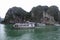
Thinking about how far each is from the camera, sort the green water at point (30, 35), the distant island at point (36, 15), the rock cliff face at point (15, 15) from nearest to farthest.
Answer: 1. the green water at point (30, 35)
2. the distant island at point (36, 15)
3. the rock cliff face at point (15, 15)

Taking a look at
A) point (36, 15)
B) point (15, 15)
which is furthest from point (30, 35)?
point (15, 15)

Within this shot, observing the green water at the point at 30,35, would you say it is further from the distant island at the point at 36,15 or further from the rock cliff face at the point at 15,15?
the rock cliff face at the point at 15,15

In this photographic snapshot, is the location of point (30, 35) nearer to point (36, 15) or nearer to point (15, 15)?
point (36, 15)

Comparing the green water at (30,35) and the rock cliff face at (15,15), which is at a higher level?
the rock cliff face at (15,15)

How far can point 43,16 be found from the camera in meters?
110

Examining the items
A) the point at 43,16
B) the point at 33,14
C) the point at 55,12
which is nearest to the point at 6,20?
the point at 33,14

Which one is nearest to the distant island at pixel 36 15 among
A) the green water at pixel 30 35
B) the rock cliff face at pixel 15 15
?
the rock cliff face at pixel 15 15

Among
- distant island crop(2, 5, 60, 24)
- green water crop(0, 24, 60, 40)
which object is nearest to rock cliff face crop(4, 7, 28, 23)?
distant island crop(2, 5, 60, 24)

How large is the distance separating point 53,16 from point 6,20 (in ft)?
132

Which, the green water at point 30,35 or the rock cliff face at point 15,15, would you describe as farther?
the rock cliff face at point 15,15

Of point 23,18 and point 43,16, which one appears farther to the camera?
point 23,18

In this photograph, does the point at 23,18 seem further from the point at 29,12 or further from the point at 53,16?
the point at 53,16

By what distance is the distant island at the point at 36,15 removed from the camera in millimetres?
106250

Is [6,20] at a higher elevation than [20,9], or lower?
lower
